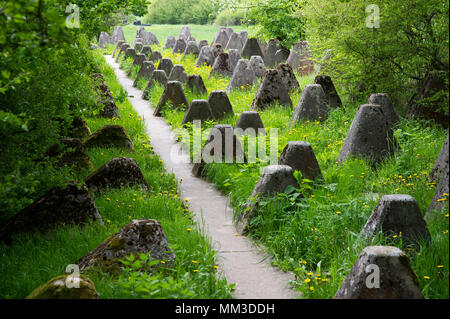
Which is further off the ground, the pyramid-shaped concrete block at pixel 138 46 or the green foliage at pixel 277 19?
the green foliage at pixel 277 19

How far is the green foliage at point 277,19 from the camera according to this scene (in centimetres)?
1720

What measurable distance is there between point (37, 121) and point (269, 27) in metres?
13.6

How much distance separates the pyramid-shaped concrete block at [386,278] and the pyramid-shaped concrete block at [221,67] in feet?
41.9

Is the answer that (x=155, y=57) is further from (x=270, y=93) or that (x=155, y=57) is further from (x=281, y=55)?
(x=270, y=93)

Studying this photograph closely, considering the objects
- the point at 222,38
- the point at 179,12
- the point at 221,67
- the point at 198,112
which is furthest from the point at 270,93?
the point at 179,12

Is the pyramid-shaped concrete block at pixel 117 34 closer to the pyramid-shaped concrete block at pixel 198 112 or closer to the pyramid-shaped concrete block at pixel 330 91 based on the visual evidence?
the pyramid-shaped concrete block at pixel 198 112

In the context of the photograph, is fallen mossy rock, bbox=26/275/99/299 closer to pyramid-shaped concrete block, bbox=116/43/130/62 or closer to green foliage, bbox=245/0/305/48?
green foliage, bbox=245/0/305/48

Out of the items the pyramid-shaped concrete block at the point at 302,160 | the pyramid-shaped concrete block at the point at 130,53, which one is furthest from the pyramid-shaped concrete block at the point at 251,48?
the pyramid-shaped concrete block at the point at 302,160

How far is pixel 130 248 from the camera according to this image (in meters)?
4.34

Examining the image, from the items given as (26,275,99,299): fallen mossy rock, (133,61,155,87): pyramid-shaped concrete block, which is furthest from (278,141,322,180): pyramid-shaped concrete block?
(133,61,155,87): pyramid-shaped concrete block

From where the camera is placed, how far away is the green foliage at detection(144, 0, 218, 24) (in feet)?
149

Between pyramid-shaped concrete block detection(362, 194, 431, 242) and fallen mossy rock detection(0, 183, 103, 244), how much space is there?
2697mm

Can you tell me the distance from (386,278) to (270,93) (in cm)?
781
